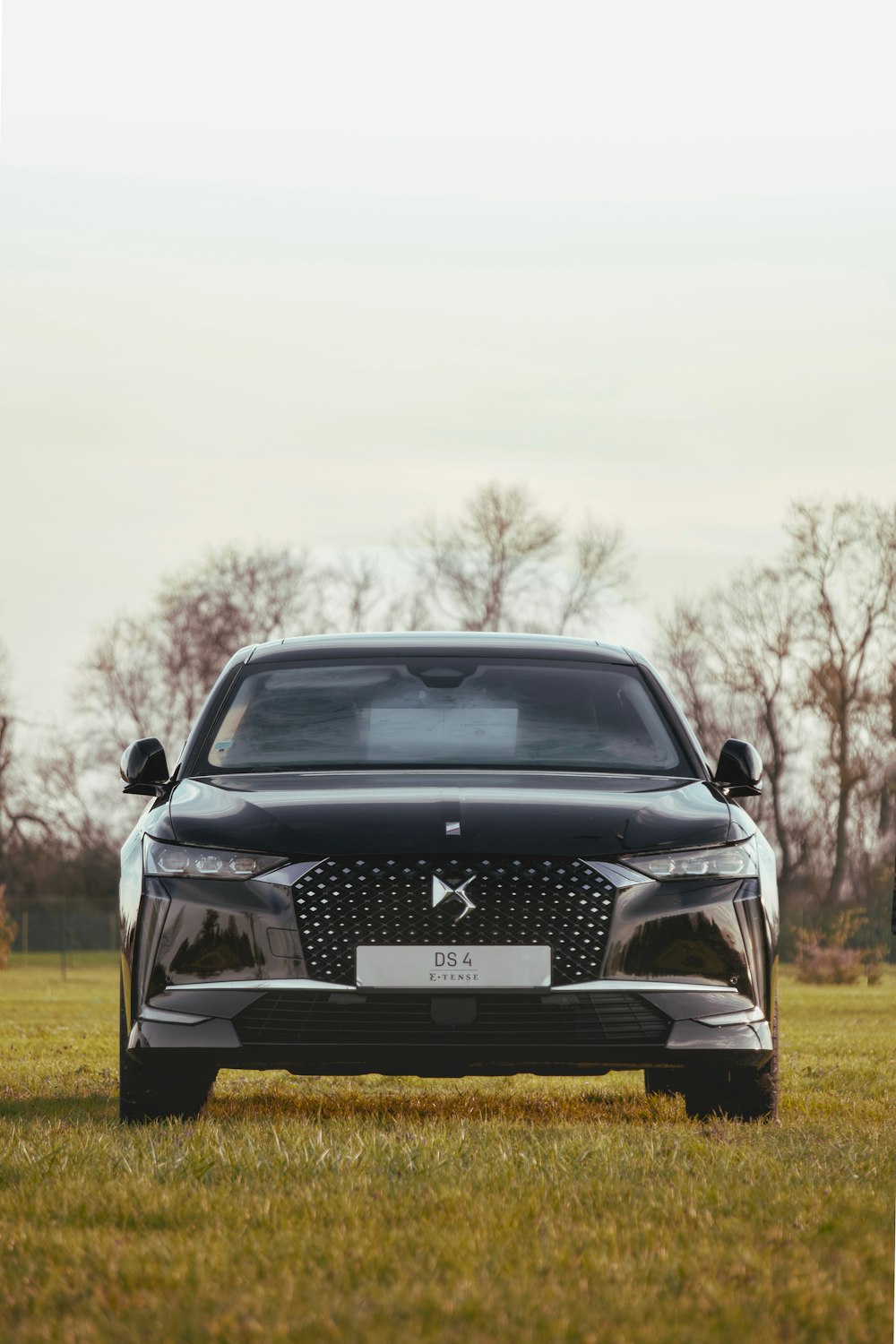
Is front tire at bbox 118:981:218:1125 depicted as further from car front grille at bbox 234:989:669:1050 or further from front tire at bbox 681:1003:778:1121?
front tire at bbox 681:1003:778:1121

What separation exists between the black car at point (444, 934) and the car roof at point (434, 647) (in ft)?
3.78

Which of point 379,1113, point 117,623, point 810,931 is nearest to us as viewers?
point 379,1113

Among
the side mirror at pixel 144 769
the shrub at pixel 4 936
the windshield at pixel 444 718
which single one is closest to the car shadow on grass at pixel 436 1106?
the side mirror at pixel 144 769

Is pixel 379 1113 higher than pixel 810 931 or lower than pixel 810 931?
higher

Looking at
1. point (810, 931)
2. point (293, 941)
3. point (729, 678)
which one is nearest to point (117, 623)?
point (729, 678)

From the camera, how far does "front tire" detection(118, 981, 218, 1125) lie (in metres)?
6.18

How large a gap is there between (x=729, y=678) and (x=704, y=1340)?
162ft

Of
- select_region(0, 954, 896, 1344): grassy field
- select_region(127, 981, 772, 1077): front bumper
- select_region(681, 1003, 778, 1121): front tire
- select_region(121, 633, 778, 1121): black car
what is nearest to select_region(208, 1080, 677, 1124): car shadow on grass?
select_region(0, 954, 896, 1344): grassy field

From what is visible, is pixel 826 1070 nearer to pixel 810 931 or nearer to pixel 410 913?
pixel 410 913

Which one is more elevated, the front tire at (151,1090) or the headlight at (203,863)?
the headlight at (203,863)

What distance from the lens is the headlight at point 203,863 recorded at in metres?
5.86

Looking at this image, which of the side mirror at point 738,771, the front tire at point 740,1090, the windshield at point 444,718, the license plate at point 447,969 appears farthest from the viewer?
the side mirror at point 738,771

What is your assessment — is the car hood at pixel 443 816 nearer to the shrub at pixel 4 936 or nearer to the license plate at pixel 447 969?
the license plate at pixel 447 969

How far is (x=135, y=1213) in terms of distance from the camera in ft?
14.5
